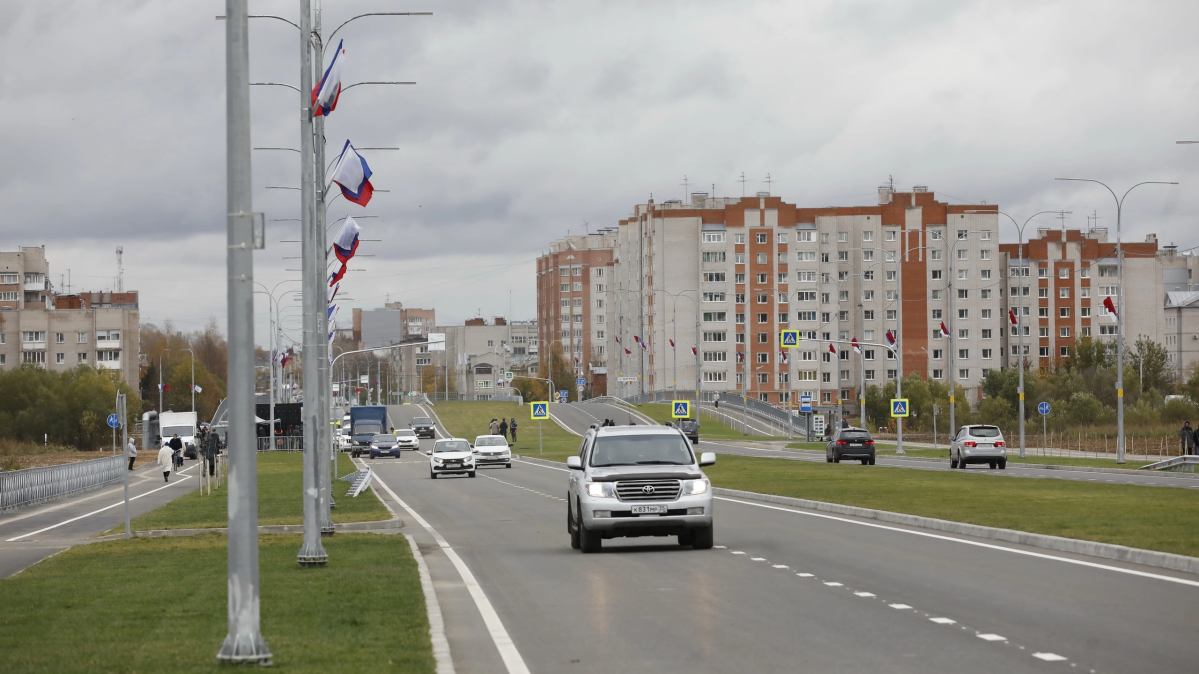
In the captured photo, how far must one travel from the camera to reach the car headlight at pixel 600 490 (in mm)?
18766

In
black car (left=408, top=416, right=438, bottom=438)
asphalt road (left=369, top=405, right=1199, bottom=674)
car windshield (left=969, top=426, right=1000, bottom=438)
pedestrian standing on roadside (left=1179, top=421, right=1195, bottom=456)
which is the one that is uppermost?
asphalt road (left=369, top=405, right=1199, bottom=674)

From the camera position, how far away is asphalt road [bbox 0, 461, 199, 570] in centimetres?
2380

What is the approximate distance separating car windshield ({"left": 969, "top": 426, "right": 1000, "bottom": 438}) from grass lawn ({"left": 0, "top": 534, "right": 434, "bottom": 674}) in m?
33.3

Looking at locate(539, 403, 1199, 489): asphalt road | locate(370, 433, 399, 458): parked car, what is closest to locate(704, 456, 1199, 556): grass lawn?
locate(539, 403, 1199, 489): asphalt road

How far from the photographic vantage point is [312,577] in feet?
51.8

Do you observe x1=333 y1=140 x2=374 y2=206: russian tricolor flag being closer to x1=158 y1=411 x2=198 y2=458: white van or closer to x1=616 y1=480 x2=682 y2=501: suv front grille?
x1=616 y1=480 x2=682 y2=501: suv front grille

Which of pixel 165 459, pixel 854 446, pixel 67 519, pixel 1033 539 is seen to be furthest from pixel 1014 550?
pixel 165 459

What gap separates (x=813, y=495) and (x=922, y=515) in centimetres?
790

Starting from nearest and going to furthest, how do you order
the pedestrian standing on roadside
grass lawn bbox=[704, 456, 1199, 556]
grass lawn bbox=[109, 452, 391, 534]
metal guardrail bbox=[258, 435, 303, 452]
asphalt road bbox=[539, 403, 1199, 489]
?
grass lawn bbox=[704, 456, 1199, 556], grass lawn bbox=[109, 452, 391, 534], asphalt road bbox=[539, 403, 1199, 489], the pedestrian standing on roadside, metal guardrail bbox=[258, 435, 303, 452]

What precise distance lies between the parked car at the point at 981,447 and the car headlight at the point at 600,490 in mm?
32584

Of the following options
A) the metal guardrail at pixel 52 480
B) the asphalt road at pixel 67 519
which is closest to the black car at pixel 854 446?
the asphalt road at pixel 67 519

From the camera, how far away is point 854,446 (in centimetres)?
5672

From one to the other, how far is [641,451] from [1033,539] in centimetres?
556

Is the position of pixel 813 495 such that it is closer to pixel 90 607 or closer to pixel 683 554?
pixel 683 554
